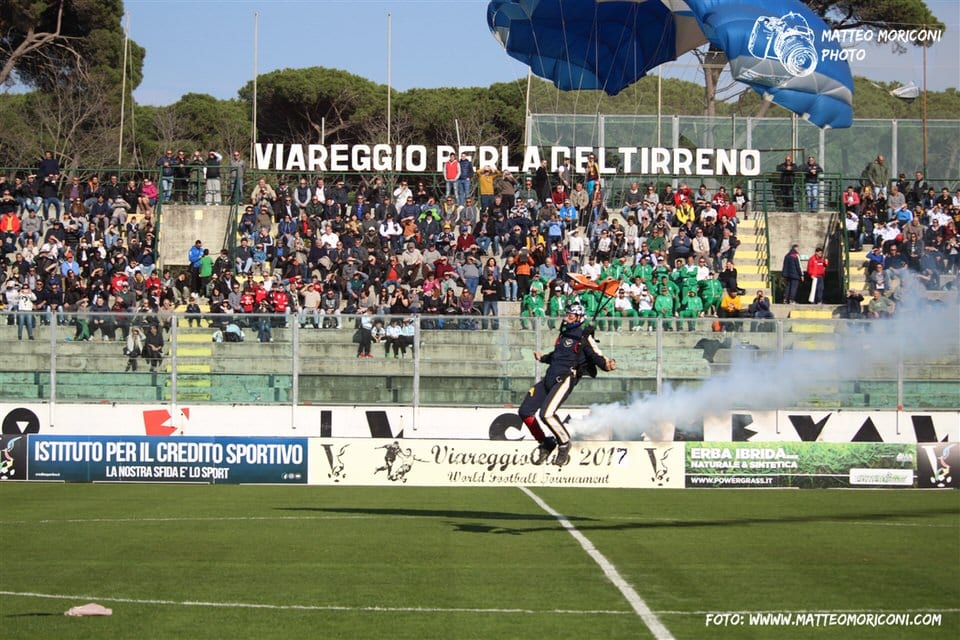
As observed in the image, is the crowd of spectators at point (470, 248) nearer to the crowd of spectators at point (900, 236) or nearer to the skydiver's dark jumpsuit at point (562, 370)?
the crowd of spectators at point (900, 236)

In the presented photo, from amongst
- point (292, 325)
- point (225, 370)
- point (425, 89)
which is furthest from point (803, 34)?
point (425, 89)

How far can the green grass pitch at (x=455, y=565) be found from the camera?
12.0 m

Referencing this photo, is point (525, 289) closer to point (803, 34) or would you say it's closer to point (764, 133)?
point (803, 34)

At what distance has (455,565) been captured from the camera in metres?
15.3

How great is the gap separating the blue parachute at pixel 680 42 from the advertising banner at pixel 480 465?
9.27 metres

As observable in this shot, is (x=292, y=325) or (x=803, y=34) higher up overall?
(x=803, y=34)

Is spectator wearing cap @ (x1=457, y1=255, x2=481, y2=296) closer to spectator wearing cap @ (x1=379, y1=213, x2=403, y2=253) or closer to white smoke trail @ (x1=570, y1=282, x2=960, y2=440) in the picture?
spectator wearing cap @ (x1=379, y1=213, x2=403, y2=253)

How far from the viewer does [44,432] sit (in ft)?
98.1

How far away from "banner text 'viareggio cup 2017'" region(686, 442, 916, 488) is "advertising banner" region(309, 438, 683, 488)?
0.65 meters

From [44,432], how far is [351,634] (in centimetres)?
2036

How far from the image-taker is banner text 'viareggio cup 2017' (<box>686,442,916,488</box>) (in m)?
26.7

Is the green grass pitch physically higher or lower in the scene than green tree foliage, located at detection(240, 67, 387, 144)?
lower

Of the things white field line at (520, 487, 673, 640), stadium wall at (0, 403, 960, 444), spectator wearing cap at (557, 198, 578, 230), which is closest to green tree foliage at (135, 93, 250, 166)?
spectator wearing cap at (557, 198, 578, 230)

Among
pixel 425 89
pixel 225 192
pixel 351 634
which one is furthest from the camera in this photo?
pixel 425 89
